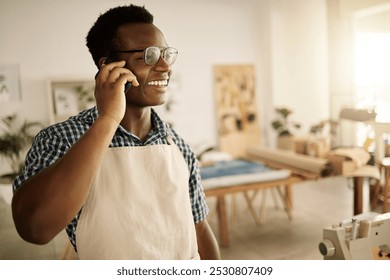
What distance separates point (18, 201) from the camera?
0.78 m

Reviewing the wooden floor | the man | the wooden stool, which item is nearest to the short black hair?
the man

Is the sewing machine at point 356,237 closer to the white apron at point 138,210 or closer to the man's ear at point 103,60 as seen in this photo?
the white apron at point 138,210

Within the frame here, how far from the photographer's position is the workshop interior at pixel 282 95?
130 cm

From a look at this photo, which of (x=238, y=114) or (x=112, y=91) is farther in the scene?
(x=238, y=114)

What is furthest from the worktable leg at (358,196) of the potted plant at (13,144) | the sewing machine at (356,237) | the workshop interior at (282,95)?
the potted plant at (13,144)

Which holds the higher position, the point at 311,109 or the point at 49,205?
the point at 311,109

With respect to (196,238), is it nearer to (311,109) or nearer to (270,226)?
(311,109)

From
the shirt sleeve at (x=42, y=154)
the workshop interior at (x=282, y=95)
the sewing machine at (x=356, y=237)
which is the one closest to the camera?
the shirt sleeve at (x=42, y=154)

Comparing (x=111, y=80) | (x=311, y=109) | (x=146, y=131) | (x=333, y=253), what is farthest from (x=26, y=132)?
(x=311, y=109)

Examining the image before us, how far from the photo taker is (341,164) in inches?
71.8

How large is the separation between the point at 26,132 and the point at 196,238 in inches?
29.6

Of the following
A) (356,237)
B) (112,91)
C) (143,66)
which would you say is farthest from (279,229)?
(112,91)

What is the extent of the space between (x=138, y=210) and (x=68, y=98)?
4.99 ft

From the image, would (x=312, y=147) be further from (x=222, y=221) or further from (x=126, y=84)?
(x=126, y=84)
